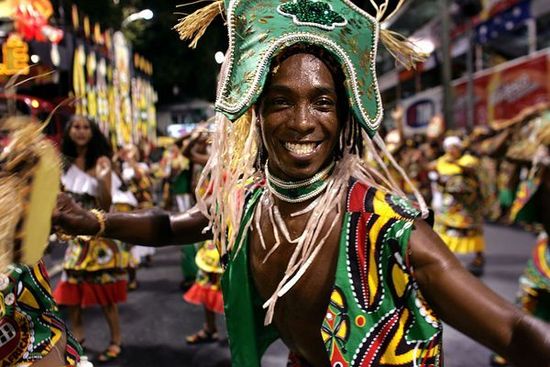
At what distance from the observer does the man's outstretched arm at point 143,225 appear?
1794 millimetres

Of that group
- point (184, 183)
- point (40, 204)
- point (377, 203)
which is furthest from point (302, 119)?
point (184, 183)

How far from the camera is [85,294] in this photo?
4.31m

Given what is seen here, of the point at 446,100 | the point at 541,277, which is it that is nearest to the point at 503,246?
the point at 446,100

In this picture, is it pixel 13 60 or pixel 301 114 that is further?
pixel 13 60

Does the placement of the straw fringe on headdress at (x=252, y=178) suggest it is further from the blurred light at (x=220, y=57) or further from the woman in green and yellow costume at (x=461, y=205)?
the woman in green and yellow costume at (x=461, y=205)

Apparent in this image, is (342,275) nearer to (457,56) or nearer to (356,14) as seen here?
(356,14)

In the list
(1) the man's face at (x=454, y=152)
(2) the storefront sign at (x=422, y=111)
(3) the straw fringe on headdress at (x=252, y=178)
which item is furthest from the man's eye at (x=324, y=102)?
(2) the storefront sign at (x=422, y=111)

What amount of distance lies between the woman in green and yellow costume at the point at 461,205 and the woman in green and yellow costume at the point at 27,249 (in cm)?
565

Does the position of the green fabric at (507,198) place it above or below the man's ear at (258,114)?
below

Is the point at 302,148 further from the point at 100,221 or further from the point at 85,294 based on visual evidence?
the point at 85,294

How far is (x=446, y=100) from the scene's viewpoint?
40.3 feet

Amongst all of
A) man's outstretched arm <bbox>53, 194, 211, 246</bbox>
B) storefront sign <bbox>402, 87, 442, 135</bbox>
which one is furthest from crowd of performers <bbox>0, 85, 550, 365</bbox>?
storefront sign <bbox>402, 87, 442, 135</bbox>

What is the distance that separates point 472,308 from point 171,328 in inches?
168

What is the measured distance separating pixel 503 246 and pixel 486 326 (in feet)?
26.5
